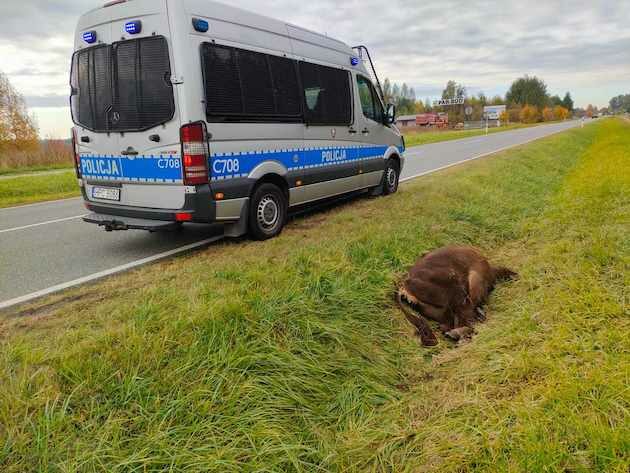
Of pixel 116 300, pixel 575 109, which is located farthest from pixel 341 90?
pixel 575 109

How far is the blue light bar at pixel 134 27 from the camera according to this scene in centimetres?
449

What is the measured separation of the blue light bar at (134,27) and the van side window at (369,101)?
12.8 ft

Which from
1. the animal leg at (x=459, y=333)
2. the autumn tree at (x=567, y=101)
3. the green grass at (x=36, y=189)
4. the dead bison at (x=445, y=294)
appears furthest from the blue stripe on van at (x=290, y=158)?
the autumn tree at (x=567, y=101)

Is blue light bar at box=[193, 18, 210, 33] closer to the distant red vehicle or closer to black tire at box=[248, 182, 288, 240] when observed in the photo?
black tire at box=[248, 182, 288, 240]

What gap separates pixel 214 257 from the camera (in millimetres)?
4797

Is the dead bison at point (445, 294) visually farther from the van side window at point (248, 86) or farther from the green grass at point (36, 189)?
the green grass at point (36, 189)

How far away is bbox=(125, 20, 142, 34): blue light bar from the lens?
449cm

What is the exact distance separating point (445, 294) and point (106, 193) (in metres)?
4.02

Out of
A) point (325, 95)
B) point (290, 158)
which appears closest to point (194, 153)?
point (290, 158)

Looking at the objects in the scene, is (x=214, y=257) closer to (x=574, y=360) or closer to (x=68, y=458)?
(x=68, y=458)

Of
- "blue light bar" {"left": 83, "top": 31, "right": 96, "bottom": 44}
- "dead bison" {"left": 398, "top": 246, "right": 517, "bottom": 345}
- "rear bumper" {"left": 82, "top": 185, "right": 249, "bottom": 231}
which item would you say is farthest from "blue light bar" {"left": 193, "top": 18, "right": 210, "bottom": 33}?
"dead bison" {"left": 398, "top": 246, "right": 517, "bottom": 345}

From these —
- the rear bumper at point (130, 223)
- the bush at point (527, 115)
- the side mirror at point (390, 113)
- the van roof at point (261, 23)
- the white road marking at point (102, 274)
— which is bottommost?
the white road marking at point (102, 274)

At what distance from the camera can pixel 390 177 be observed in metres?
8.74

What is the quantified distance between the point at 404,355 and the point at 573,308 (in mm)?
1279
